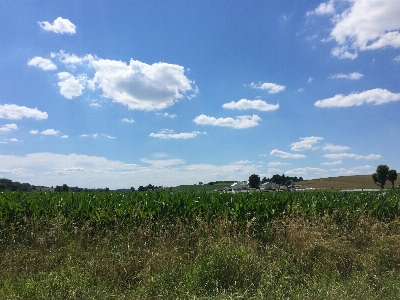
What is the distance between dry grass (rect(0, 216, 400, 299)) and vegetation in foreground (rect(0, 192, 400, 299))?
2 cm

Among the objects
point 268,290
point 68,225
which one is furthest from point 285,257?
point 68,225

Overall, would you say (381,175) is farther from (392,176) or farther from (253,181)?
(253,181)

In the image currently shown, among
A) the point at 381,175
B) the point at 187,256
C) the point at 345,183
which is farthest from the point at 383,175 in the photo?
the point at 187,256

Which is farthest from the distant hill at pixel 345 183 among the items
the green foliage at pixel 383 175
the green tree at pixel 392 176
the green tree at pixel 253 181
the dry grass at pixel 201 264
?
the dry grass at pixel 201 264

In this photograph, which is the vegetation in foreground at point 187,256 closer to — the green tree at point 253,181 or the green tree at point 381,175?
the green tree at point 253,181

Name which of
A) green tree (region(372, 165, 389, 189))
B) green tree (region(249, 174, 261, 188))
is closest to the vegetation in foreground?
green tree (region(249, 174, 261, 188))

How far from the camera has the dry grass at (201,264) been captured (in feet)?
16.8

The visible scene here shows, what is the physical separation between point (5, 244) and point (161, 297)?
4.89 meters

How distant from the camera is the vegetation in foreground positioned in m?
5.20

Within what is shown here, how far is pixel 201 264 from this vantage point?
582 cm

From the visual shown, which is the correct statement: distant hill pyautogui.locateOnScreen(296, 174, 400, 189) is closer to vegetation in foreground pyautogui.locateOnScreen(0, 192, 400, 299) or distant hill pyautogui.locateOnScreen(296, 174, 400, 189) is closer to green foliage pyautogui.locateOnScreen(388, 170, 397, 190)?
green foliage pyautogui.locateOnScreen(388, 170, 397, 190)

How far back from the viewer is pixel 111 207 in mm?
8961

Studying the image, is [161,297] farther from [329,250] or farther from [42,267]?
[329,250]

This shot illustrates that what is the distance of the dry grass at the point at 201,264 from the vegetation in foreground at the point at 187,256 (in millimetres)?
19
